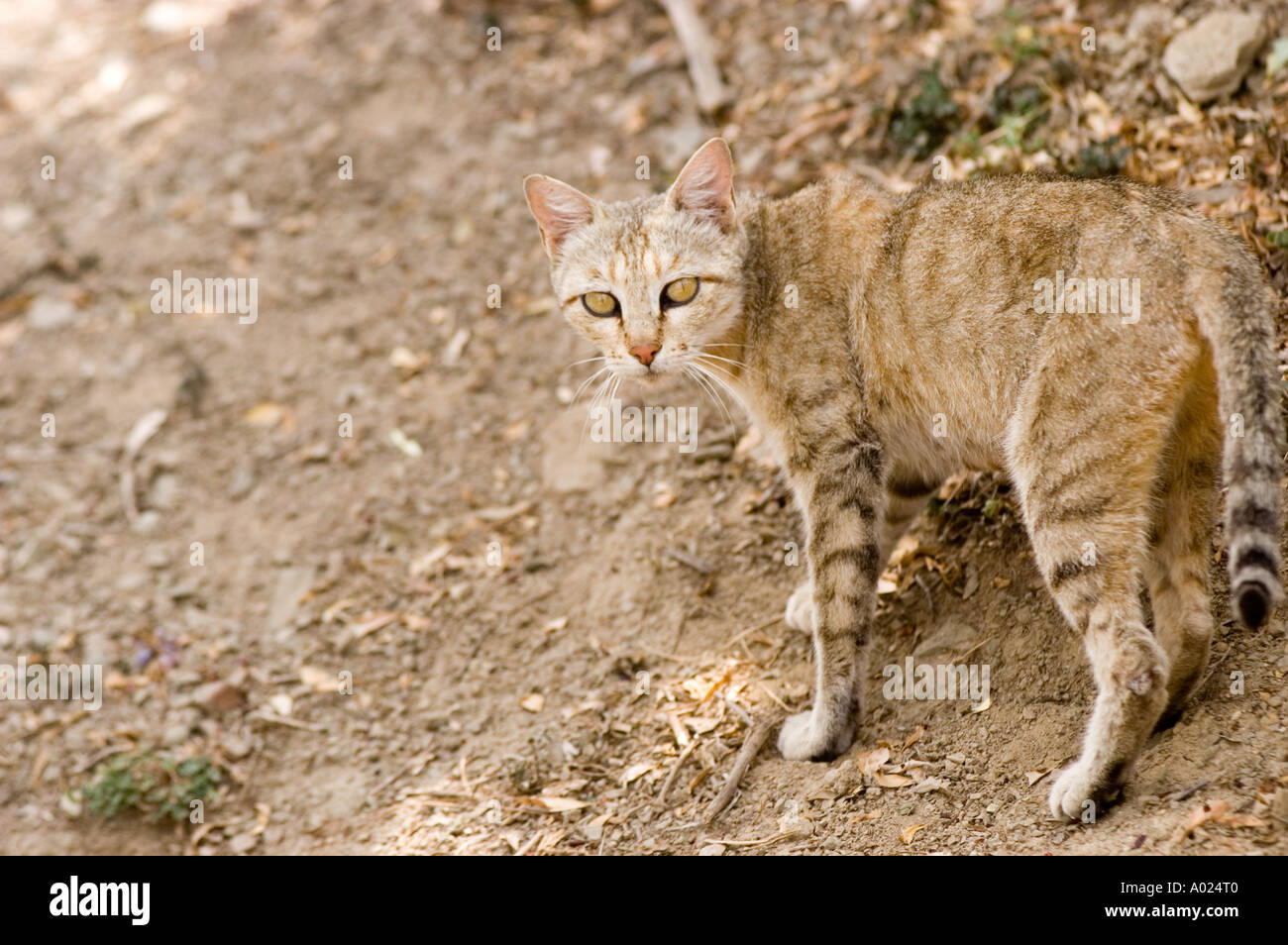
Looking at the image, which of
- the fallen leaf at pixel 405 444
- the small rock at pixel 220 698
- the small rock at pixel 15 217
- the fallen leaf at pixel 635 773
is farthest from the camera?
the small rock at pixel 15 217

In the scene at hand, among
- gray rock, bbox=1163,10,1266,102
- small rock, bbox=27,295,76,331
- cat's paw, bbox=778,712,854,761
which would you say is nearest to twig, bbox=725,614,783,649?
cat's paw, bbox=778,712,854,761

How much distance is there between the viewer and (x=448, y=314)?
7309 mm

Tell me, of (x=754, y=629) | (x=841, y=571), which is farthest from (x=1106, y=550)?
(x=754, y=629)

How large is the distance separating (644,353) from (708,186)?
0.78 meters

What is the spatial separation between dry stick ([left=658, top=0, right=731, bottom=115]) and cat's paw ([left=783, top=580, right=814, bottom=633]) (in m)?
4.05

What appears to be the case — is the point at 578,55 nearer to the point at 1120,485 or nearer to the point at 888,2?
the point at 888,2

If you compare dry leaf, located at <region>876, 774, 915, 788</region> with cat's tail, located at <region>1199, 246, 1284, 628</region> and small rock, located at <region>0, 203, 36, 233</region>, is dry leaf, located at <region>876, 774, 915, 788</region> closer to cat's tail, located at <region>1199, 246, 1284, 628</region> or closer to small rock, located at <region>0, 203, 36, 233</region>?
cat's tail, located at <region>1199, 246, 1284, 628</region>

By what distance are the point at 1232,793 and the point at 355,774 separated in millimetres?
3670

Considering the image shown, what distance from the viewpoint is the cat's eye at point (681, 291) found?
15.1 feet

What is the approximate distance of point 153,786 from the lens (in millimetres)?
5234

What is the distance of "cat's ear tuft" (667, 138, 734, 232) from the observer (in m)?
4.60

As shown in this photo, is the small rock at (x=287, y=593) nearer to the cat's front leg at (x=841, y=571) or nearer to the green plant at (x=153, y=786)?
the green plant at (x=153, y=786)

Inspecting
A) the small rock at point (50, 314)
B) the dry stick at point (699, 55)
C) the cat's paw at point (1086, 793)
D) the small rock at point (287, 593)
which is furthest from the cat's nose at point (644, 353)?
the small rock at point (50, 314)

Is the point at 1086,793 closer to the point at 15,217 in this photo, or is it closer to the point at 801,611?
the point at 801,611
